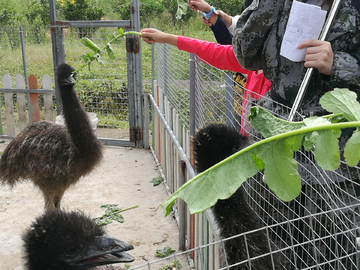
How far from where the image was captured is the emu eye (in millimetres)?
2574

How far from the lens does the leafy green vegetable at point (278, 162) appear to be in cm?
117

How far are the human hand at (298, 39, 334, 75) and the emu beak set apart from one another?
1536 mm

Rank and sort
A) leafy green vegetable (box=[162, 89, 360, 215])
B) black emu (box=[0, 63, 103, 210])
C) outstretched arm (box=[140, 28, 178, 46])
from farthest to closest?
→ 1. black emu (box=[0, 63, 103, 210])
2. outstretched arm (box=[140, 28, 178, 46])
3. leafy green vegetable (box=[162, 89, 360, 215])

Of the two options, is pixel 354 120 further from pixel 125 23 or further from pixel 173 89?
pixel 125 23

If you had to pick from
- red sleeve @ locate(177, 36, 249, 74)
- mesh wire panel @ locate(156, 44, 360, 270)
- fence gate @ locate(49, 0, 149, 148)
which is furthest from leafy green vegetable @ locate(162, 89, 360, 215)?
fence gate @ locate(49, 0, 149, 148)

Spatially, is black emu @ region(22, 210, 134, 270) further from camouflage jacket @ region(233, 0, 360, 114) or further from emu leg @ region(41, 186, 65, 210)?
emu leg @ region(41, 186, 65, 210)

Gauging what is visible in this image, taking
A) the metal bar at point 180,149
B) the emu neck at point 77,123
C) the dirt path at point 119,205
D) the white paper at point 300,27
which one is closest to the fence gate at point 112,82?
the dirt path at point 119,205

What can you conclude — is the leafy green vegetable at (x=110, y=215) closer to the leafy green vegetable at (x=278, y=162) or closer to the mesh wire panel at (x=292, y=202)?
the mesh wire panel at (x=292, y=202)

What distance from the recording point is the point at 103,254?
2586 mm

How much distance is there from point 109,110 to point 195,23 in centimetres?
940

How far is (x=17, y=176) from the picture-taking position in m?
4.87

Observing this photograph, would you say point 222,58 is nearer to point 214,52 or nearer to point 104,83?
point 214,52

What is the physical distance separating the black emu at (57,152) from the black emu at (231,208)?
2358 mm

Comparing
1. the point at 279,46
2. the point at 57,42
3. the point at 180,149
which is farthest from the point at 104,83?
the point at 279,46
